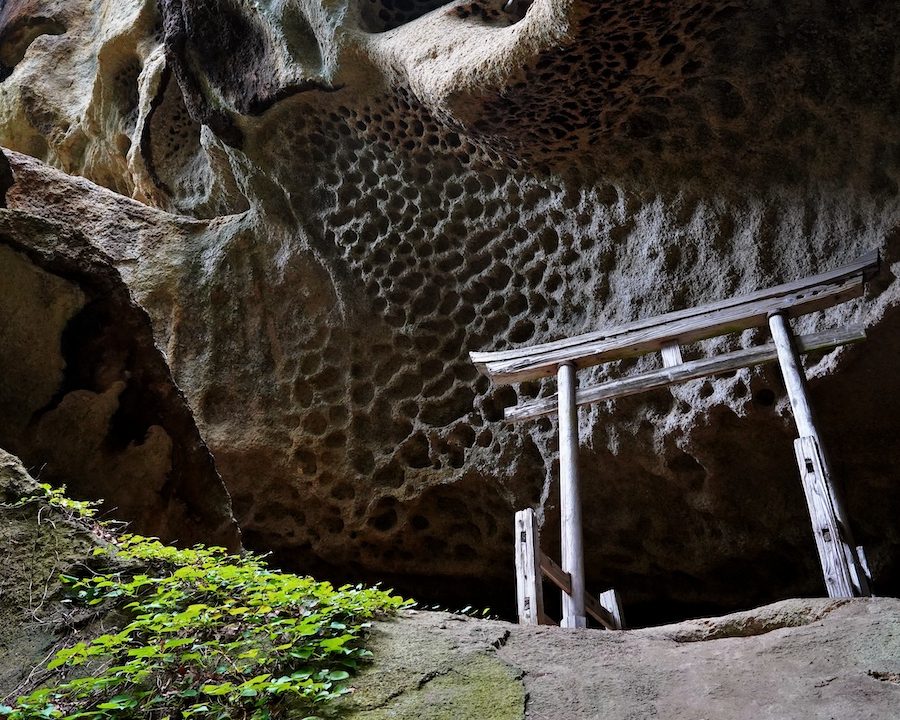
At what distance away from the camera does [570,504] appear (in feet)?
17.9

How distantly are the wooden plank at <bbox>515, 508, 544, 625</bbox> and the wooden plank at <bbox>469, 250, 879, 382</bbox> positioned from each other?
134cm

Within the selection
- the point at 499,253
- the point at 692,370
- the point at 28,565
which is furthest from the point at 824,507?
the point at 499,253

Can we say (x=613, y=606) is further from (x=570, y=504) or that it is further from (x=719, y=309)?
(x=719, y=309)

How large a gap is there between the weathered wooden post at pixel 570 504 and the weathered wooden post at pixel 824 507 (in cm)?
125

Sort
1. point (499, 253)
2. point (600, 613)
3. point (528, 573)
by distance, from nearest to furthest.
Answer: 1. point (528, 573)
2. point (600, 613)
3. point (499, 253)

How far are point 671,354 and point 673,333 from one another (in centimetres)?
14

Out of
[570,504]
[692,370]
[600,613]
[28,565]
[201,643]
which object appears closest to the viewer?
[201,643]

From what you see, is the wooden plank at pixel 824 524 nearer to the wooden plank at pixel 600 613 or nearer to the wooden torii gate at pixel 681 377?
the wooden torii gate at pixel 681 377

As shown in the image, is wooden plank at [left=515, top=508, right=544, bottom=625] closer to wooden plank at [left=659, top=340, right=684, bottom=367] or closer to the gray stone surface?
the gray stone surface

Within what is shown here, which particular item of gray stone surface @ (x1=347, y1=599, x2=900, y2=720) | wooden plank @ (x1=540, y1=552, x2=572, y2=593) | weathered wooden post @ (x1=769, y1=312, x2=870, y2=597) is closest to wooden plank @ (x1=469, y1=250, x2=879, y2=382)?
weathered wooden post @ (x1=769, y1=312, x2=870, y2=597)

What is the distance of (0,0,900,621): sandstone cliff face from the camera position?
6379mm

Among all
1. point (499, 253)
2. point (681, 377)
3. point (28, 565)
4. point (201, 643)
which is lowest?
point (201, 643)

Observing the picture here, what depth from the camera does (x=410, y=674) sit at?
3.55 meters

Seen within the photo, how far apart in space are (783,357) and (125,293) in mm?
3817
